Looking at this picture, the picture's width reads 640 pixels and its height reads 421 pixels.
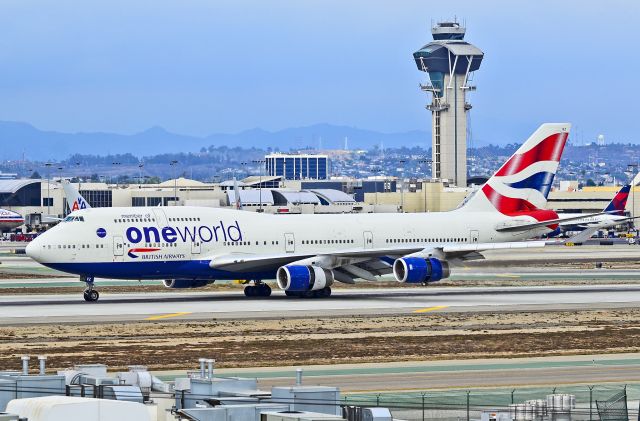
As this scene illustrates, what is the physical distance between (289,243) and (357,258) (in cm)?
401

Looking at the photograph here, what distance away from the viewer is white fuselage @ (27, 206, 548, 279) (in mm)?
63156

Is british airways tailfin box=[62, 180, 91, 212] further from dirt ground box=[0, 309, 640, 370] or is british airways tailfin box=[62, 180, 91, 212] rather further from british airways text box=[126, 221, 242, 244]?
dirt ground box=[0, 309, 640, 370]

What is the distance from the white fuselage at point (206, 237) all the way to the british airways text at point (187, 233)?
5 cm

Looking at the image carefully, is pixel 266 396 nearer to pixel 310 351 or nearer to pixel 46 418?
pixel 46 418

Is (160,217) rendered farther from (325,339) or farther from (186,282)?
(325,339)

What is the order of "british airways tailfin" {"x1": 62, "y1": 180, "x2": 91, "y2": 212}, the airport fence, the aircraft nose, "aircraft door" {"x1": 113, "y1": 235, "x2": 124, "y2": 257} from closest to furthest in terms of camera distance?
the airport fence → the aircraft nose → "aircraft door" {"x1": 113, "y1": 235, "x2": 124, "y2": 257} → "british airways tailfin" {"x1": 62, "y1": 180, "x2": 91, "y2": 212}

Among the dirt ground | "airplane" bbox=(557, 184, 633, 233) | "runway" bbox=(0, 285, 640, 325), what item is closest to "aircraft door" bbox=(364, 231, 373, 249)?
"runway" bbox=(0, 285, 640, 325)

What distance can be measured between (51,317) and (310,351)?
1599cm

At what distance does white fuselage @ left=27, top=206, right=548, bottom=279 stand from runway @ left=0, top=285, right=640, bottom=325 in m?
1.80

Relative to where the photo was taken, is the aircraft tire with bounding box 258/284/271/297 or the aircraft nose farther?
the aircraft tire with bounding box 258/284/271/297

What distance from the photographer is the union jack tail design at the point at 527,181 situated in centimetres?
7312

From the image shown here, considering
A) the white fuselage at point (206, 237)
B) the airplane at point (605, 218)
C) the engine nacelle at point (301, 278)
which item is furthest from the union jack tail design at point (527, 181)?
→ the engine nacelle at point (301, 278)

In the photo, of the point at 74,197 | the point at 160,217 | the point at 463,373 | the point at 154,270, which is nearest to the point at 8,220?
the point at 74,197

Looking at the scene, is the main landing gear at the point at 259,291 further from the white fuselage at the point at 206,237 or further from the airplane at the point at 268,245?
the white fuselage at the point at 206,237
